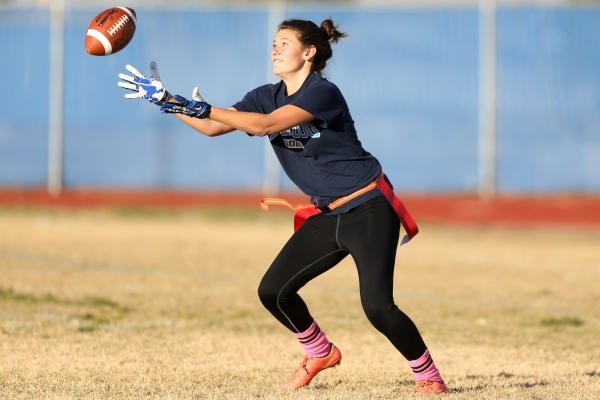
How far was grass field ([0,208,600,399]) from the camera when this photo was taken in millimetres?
6055

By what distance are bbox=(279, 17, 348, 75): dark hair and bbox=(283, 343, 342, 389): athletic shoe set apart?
61.3 inches

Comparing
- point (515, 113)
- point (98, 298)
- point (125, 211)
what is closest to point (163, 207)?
point (125, 211)

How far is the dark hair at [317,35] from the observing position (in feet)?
19.2

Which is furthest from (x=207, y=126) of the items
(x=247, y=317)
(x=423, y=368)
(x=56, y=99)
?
(x=56, y=99)

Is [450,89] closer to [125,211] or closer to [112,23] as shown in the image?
[125,211]

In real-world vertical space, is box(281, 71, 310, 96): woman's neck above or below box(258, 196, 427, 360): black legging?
above

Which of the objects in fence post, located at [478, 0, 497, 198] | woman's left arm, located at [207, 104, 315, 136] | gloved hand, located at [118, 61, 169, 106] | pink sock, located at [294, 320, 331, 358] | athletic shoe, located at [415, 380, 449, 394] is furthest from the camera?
fence post, located at [478, 0, 497, 198]

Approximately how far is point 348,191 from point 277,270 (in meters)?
0.57

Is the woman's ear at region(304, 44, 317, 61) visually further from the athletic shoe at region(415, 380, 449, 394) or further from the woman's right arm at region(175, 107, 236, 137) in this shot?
the athletic shoe at region(415, 380, 449, 394)

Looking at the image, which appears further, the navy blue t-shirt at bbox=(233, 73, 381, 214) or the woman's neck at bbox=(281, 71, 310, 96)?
the woman's neck at bbox=(281, 71, 310, 96)

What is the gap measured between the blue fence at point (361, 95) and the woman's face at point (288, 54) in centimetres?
1069

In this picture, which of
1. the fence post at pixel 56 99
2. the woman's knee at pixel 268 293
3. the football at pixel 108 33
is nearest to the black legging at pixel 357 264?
the woman's knee at pixel 268 293

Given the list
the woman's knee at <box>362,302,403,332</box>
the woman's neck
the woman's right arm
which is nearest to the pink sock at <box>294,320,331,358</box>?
the woman's knee at <box>362,302,403,332</box>

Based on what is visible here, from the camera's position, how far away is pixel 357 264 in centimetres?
570
